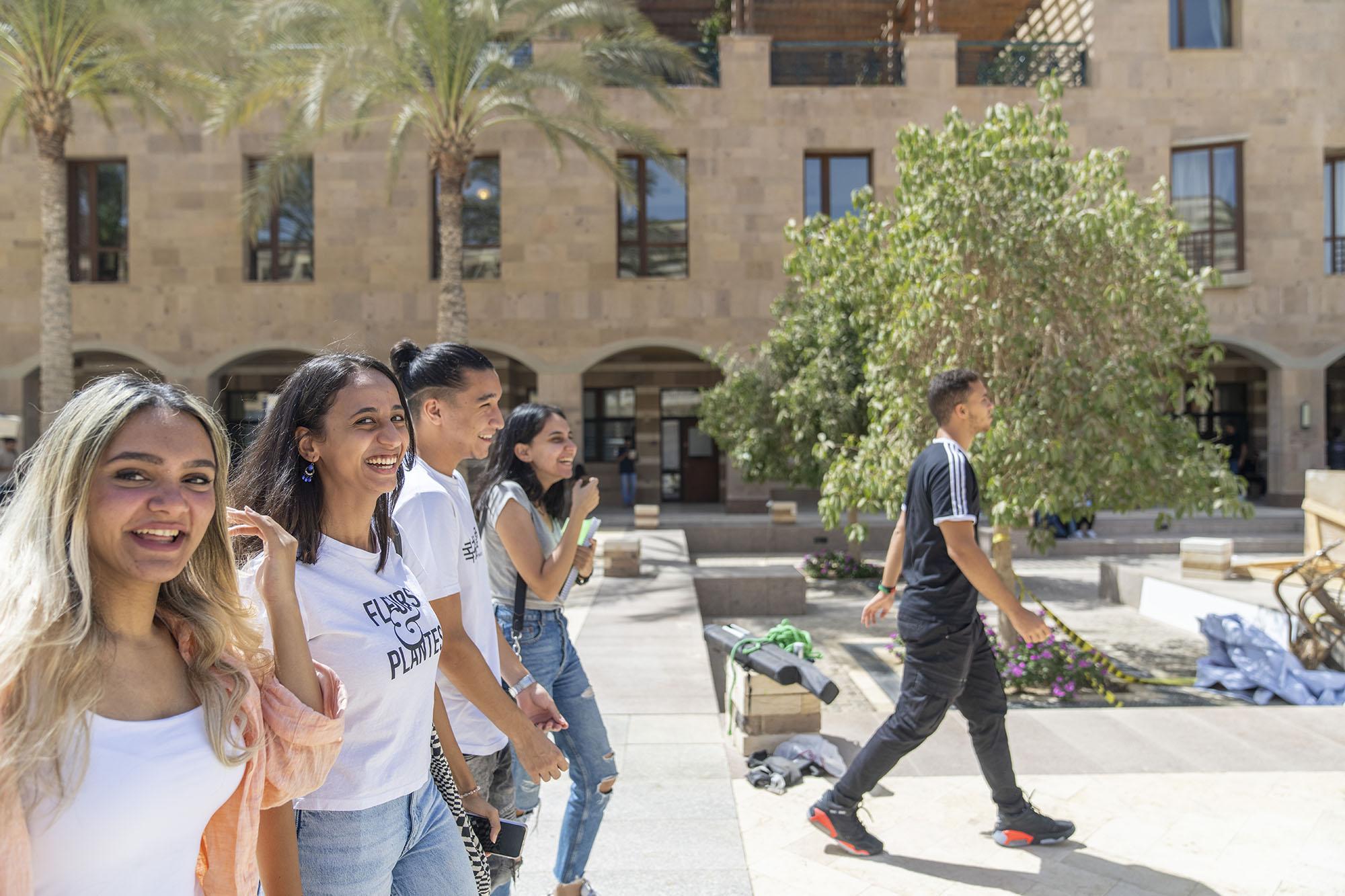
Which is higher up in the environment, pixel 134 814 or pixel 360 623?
pixel 360 623

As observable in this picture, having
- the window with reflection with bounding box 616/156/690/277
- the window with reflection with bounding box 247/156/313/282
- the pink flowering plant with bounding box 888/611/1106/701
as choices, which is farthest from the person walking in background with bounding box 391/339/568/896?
the window with reflection with bounding box 247/156/313/282

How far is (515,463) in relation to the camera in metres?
3.37

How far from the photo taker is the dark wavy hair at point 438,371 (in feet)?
8.83

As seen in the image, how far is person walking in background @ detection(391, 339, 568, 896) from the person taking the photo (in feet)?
7.72

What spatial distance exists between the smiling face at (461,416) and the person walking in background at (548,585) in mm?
431

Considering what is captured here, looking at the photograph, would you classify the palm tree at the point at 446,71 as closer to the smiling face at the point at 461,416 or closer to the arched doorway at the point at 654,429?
the arched doorway at the point at 654,429

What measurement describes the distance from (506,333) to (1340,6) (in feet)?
64.6

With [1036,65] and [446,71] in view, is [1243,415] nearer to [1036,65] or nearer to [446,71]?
[1036,65]

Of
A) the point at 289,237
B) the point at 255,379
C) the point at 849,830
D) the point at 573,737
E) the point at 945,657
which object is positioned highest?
the point at 289,237

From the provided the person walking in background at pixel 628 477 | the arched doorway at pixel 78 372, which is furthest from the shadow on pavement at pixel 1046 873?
the person walking in background at pixel 628 477

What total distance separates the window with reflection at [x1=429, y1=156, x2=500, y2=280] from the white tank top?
19.8m

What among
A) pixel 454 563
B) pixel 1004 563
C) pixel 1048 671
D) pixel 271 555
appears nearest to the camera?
pixel 271 555

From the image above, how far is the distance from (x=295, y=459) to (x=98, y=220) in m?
22.3

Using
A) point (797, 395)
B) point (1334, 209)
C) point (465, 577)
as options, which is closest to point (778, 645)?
point (465, 577)
